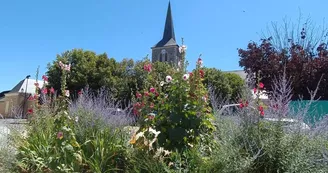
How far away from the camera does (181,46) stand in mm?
3590

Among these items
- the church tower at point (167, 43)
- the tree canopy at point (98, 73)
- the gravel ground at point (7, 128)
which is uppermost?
the church tower at point (167, 43)

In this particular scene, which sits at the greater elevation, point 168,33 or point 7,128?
point 168,33

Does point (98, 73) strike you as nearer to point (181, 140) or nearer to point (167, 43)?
point (181, 140)

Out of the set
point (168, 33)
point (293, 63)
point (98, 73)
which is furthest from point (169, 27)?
point (293, 63)

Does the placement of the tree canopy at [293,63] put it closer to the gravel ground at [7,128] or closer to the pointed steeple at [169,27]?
the gravel ground at [7,128]

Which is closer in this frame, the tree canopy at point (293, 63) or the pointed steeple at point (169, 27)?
the tree canopy at point (293, 63)

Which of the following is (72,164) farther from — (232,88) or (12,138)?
(232,88)

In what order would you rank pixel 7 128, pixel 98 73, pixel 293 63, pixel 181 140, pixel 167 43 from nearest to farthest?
pixel 181 140 < pixel 7 128 < pixel 293 63 < pixel 98 73 < pixel 167 43

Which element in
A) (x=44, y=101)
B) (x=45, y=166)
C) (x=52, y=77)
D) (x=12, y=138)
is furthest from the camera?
(x=52, y=77)

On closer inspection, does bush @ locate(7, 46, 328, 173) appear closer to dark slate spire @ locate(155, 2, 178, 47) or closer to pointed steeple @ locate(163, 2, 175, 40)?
dark slate spire @ locate(155, 2, 178, 47)

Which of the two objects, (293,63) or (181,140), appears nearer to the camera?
(181,140)

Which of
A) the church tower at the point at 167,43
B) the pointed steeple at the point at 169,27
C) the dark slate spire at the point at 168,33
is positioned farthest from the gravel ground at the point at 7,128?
the pointed steeple at the point at 169,27

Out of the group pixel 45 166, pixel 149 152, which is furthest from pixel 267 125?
pixel 45 166

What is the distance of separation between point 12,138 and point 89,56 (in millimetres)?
21764
